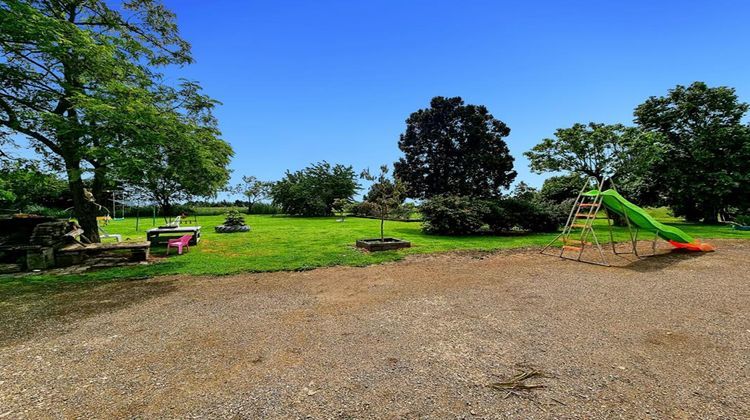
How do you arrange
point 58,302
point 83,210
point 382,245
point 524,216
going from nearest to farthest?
point 58,302, point 83,210, point 382,245, point 524,216

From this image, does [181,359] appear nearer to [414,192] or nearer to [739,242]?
[739,242]

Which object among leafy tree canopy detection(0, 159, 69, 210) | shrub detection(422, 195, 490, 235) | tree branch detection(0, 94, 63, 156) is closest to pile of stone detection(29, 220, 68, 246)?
leafy tree canopy detection(0, 159, 69, 210)

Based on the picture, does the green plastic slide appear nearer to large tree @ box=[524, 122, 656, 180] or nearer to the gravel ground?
the gravel ground

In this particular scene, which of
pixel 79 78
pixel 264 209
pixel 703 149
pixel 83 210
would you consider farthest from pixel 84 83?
pixel 264 209

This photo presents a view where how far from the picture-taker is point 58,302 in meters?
4.85

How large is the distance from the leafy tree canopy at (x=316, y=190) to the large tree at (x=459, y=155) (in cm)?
554

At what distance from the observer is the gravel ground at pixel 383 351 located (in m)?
2.38

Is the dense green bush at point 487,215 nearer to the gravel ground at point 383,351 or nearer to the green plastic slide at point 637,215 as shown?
the green plastic slide at point 637,215

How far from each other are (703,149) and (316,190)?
86.0ft

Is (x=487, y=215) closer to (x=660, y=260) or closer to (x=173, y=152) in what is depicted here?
(x=660, y=260)

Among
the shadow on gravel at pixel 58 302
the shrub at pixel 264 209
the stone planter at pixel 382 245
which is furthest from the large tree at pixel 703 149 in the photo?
the shrub at pixel 264 209

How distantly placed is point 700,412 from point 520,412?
3.99ft

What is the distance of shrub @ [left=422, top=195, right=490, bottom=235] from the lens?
13.4 m

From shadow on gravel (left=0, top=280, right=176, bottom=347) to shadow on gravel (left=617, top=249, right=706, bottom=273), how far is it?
9349mm
